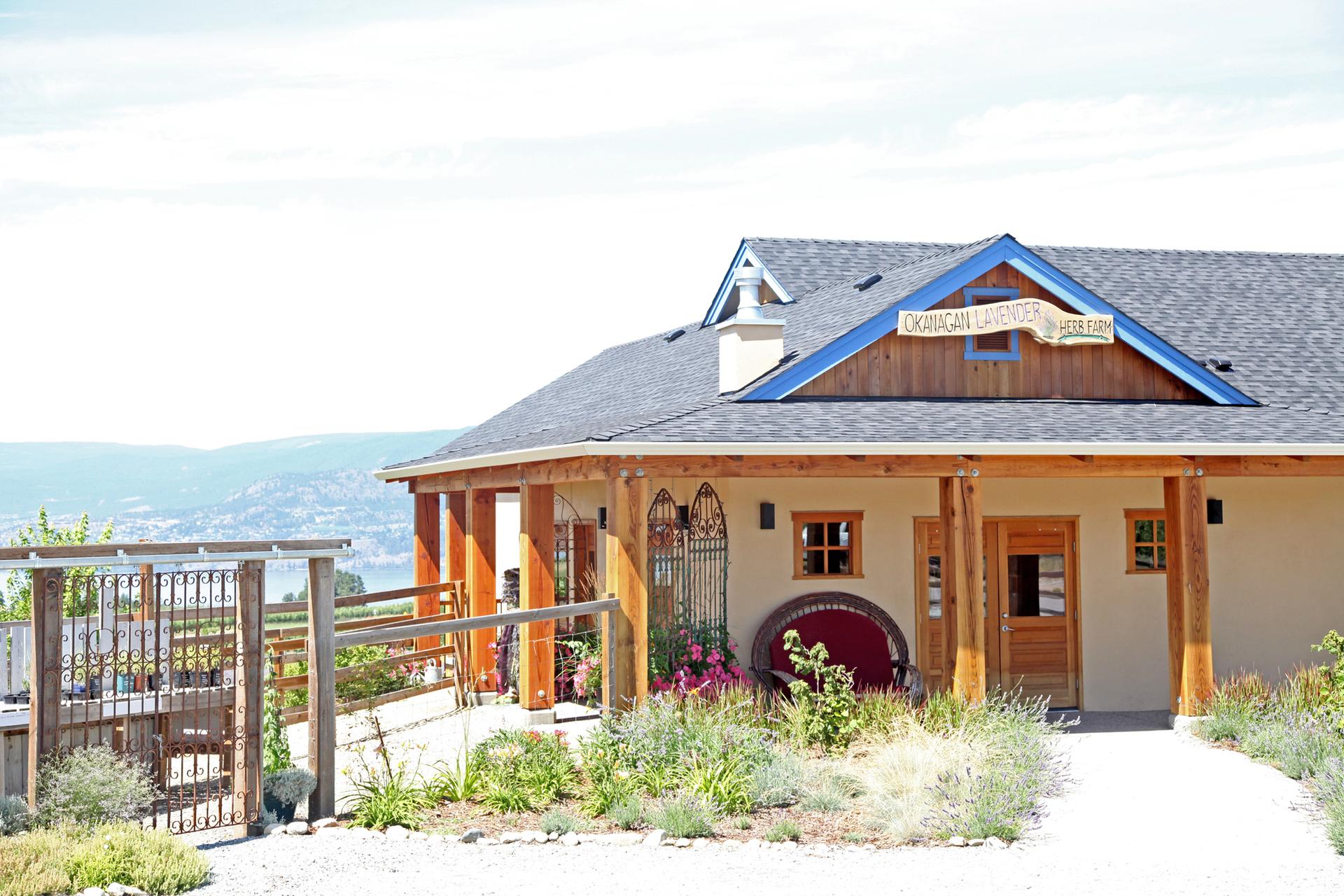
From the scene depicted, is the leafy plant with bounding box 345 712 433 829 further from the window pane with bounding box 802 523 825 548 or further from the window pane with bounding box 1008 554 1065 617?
the window pane with bounding box 1008 554 1065 617

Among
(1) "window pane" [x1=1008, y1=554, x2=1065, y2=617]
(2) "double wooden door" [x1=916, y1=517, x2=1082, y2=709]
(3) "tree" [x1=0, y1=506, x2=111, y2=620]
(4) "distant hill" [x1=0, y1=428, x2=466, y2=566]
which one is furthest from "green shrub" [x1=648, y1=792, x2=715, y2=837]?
(4) "distant hill" [x1=0, y1=428, x2=466, y2=566]

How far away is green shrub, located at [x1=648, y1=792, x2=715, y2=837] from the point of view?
8.01 m

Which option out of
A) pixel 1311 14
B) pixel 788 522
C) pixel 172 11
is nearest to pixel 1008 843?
pixel 788 522

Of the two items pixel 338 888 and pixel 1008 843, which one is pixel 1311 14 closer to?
pixel 1008 843

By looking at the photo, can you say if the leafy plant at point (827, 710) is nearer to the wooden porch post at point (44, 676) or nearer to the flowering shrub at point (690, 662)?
the flowering shrub at point (690, 662)

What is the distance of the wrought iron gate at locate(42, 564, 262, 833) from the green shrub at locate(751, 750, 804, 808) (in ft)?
11.0

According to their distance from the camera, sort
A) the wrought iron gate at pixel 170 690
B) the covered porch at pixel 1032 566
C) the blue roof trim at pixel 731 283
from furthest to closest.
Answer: the blue roof trim at pixel 731 283, the covered porch at pixel 1032 566, the wrought iron gate at pixel 170 690

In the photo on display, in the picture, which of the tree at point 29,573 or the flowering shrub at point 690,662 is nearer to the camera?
the flowering shrub at point 690,662

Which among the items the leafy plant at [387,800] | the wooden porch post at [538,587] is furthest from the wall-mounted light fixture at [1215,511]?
the leafy plant at [387,800]

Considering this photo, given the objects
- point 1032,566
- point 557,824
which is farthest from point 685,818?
point 1032,566

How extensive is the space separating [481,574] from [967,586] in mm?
6156

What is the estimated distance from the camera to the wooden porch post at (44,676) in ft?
25.2

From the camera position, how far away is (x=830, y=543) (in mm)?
13359

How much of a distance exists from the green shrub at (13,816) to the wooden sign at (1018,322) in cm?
899
